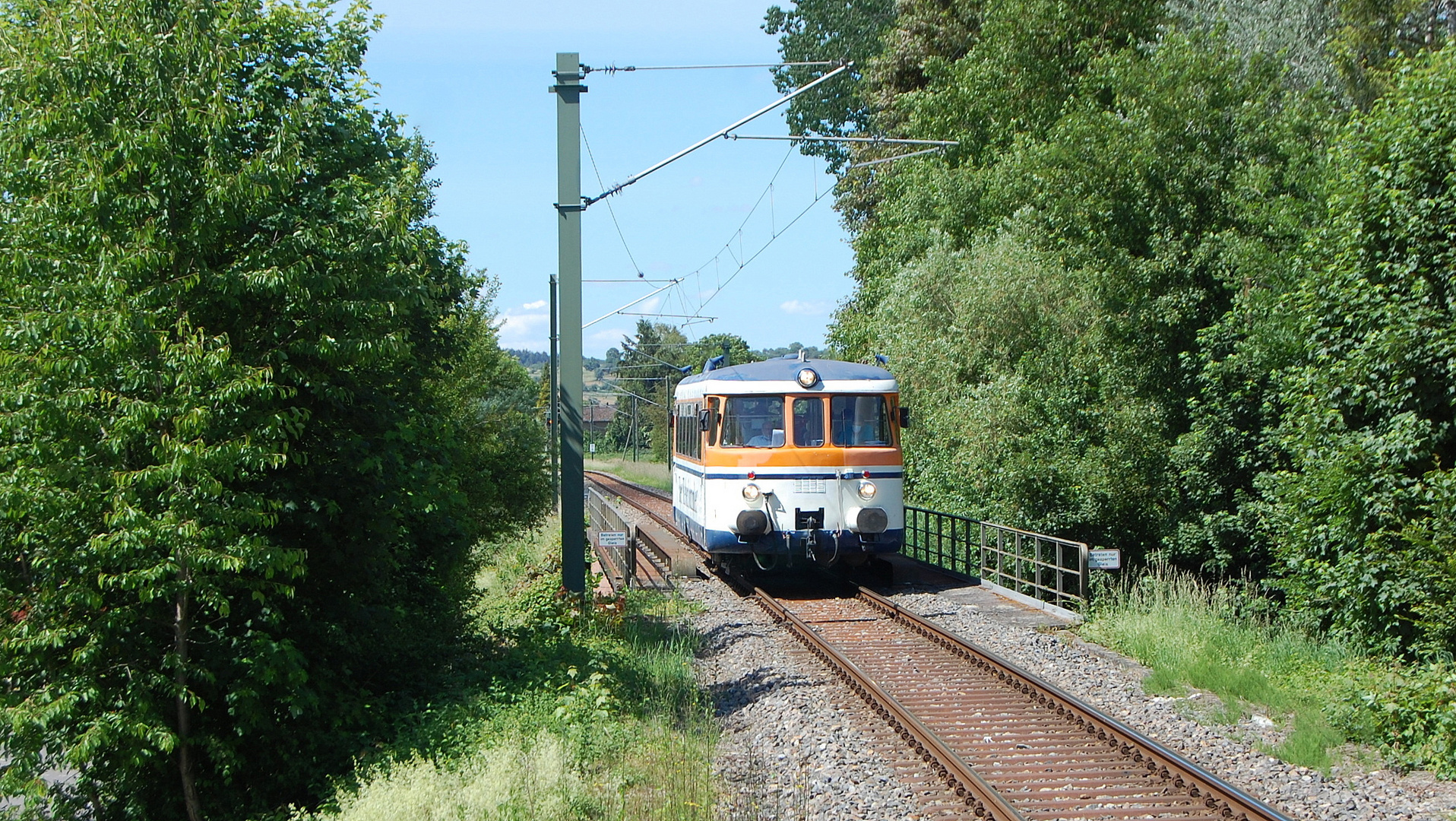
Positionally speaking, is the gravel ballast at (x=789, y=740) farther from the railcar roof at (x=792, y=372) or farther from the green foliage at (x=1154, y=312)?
the green foliage at (x=1154, y=312)

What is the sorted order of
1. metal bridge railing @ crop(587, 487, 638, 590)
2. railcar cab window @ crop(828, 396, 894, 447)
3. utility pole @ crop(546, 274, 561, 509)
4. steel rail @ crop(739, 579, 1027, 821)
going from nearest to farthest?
steel rail @ crop(739, 579, 1027, 821) → railcar cab window @ crop(828, 396, 894, 447) → metal bridge railing @ crop(587, 487, 638, 590) → utility pole @ crop(546, 274, 561, 509)

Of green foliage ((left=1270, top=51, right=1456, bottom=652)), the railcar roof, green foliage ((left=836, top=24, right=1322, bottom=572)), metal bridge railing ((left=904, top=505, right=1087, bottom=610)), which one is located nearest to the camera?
green foliage ((left=1270, top=51, right=1456, bottom=652))

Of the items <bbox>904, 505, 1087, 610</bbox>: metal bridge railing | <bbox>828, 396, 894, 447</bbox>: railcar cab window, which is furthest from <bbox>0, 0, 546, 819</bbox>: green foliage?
<bbox>904, 505, 1087, 610</bbox>: metal bridge railing

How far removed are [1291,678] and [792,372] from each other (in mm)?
7667

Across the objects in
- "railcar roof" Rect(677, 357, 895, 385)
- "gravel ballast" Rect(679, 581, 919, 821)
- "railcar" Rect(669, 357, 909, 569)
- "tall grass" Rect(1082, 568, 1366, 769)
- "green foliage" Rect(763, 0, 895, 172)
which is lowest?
"gravel ballast" Rect(679, 581, 919, 821)

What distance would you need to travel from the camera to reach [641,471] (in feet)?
200

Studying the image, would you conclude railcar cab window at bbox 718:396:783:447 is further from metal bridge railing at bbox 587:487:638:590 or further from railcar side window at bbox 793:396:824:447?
metal bridge railing at bbox 587:487:638:590

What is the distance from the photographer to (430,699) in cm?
1036

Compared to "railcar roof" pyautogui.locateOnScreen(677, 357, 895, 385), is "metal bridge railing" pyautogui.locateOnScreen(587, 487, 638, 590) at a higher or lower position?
lower

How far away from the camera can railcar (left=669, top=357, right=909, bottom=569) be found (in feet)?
51.0

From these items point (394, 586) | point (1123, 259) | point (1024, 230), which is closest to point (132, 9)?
point (394, 586)

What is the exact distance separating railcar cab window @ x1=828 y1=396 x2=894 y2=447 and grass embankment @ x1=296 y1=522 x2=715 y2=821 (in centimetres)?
385

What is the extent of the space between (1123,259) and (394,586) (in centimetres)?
1295

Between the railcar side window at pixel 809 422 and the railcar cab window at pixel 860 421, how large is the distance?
163 mm
